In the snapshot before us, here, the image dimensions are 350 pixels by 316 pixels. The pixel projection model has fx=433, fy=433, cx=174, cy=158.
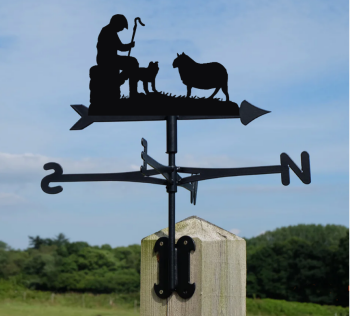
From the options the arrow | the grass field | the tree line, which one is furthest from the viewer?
the tree line

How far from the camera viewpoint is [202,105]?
1.70 meters

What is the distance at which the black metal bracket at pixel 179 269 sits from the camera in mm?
1486

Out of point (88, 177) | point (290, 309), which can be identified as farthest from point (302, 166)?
point (290, 309)

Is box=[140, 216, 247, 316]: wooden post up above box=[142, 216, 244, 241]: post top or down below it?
below

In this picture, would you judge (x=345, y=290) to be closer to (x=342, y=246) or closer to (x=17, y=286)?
(x=342, y=246)

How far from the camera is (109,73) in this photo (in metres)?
1.73

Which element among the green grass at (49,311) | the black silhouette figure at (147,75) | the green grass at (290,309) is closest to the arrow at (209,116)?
the black silhouette figure at (147,75)

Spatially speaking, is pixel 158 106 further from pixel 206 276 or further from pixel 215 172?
pixel 206 276

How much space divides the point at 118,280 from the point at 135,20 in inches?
554

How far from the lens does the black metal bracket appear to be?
1486 mm

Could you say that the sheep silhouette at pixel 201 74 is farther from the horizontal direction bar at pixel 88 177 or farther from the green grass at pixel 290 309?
the green grass at pixel 290 309

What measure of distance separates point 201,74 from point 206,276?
79 cm

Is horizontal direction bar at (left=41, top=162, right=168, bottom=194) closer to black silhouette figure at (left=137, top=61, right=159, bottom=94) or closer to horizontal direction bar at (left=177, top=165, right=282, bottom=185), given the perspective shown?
horizontal direction bar at (left=177, top=165, right=282, bottom=185)

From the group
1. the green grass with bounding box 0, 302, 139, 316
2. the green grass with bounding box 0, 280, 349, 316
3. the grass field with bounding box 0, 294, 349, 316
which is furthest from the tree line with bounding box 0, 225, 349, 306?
the green grass with bounding box 0, 302, 139, 316
